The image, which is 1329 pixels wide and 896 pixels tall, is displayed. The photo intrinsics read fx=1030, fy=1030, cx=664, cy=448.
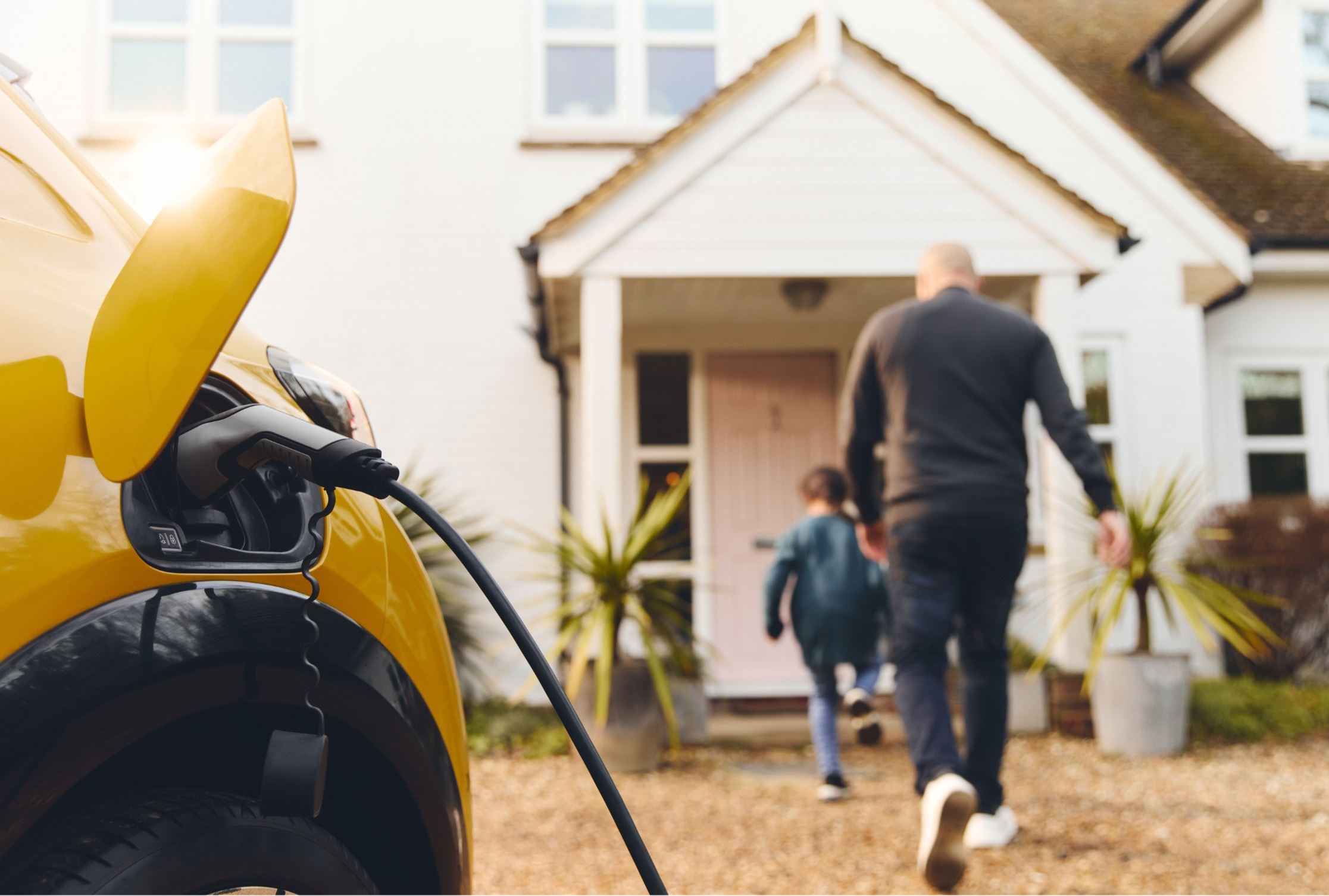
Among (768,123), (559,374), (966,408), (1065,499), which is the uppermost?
(768,123)

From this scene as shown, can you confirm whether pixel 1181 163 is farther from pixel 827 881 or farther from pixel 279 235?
pixel 279 235

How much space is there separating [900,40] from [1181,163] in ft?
8.78

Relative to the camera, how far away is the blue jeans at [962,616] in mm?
3043

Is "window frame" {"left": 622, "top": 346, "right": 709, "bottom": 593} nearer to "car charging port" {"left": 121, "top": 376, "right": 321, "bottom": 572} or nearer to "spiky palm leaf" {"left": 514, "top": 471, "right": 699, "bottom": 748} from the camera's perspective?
"spiky palm leaf" {"left": 514, "top": 471, "right": 699, "bottom": 748}

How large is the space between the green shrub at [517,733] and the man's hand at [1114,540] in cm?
316

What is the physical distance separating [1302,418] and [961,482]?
21.0 feet

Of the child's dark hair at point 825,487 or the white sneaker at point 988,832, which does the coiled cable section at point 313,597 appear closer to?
the white sneaker at point 988,832

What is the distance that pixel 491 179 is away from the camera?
7316 millimetres

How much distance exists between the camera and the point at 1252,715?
572 cm

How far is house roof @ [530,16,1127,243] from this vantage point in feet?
18.1

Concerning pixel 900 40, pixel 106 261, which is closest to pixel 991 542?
pixel 106 261

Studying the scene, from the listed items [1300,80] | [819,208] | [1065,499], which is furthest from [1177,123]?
[819,208]

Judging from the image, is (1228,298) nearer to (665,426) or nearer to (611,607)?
(665,426)

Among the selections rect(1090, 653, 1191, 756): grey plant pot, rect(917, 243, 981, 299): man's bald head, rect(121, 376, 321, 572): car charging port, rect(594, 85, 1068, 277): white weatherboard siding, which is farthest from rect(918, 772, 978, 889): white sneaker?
rect(594, 85, 1068, 277): white weatherboard siding
